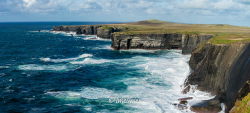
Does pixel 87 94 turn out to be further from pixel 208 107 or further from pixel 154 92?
pixel 208 107

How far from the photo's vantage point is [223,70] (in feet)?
138

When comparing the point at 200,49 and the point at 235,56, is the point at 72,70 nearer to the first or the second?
the point at 200,49

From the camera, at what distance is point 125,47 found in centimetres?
10975

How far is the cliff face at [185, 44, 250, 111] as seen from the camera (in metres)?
33.1

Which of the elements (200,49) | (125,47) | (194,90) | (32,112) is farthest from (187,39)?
(32,112)

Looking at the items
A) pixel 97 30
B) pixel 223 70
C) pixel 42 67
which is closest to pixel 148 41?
pixel 42 67

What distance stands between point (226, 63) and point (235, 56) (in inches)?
73.9

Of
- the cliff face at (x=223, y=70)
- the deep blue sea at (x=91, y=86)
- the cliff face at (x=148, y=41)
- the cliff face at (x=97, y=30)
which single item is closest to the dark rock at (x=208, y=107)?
the cliff face at (x=223, y=70)

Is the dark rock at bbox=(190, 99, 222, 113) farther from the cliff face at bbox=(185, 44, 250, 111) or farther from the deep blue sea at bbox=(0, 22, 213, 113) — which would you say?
the deep blue sea at bbox=(0, 22, 213, 113)

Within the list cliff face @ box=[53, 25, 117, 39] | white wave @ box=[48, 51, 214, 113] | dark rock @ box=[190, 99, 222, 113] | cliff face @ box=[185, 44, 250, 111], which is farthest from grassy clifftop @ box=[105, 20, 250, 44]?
cliff face @ box=[53, 25, 117, 39]

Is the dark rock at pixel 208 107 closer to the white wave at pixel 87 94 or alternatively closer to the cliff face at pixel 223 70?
the cliff face at pixel 223 70

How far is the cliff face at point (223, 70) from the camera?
33.1 meters

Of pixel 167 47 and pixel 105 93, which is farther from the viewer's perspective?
pixel 167 47

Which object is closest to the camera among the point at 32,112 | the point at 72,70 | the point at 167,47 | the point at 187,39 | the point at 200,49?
the point at 32,112
